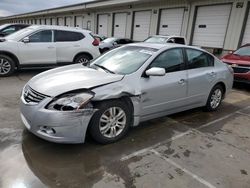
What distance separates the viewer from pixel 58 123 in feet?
9.59

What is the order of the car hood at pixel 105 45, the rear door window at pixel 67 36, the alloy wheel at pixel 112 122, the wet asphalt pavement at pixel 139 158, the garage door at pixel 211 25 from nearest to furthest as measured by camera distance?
the wet asphalt pavement at pixel 139 158
the alloy wheel at pixel 112 122
the rear door window at pixel 67 36
the garage door at pixel 211 25
the car hood at pixel 105 45

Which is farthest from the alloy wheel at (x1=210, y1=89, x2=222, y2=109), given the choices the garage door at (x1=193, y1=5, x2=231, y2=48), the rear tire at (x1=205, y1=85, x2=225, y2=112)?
the garage door at (x1=193, y1=5, x2=231, y2=48)

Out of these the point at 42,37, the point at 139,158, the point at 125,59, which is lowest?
the point at 139,158

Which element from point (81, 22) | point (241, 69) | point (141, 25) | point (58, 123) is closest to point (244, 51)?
point (241, 69)

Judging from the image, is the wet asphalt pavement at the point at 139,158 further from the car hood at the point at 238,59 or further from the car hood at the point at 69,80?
the car hood at the point at 238,59

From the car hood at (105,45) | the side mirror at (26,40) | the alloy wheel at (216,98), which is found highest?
the side mirror at (26,40)

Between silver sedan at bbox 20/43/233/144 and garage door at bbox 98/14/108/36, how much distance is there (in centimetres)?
1798

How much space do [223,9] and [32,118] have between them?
12.5 m

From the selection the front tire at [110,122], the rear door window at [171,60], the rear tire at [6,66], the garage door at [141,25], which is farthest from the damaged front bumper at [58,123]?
the garage door at [141,25]

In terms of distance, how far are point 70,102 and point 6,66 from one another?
17.8 feet

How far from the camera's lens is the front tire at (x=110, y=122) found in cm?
319

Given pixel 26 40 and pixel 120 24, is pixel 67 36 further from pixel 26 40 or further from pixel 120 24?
pixel 120 24

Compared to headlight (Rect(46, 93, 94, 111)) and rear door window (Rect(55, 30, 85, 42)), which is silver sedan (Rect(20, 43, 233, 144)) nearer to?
headlight (Rect(46, 93, 94, 111))

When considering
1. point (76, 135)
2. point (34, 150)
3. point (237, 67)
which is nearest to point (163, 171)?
point (76, 135)
